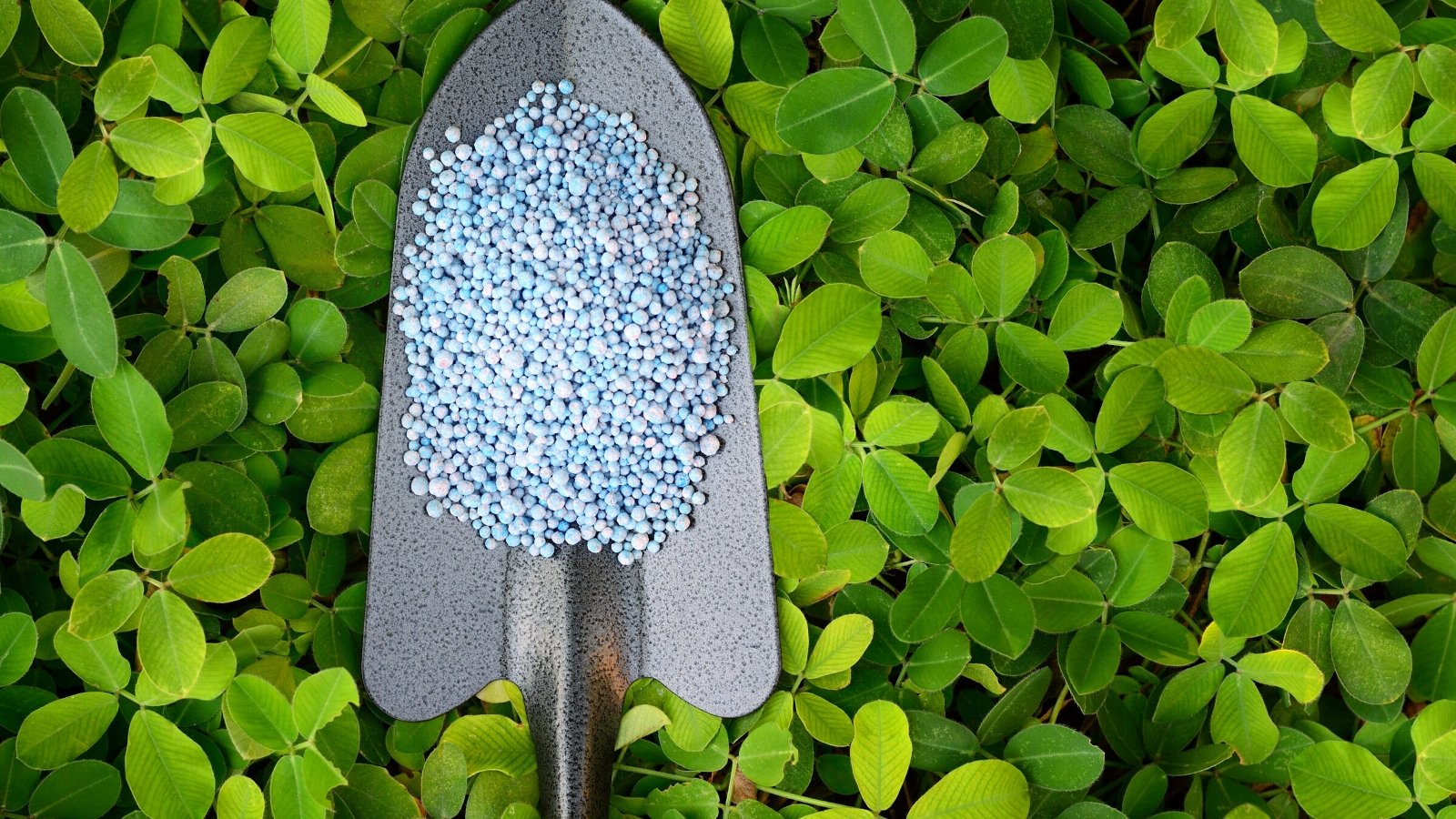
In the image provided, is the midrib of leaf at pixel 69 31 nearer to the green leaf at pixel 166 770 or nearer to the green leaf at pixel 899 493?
the green leaf at pixel 166 770

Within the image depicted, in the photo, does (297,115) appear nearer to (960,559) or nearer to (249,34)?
(249,34)

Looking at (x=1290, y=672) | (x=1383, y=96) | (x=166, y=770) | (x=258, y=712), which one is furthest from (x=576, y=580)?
(x=1383, y=96)

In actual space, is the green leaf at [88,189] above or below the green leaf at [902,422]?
above

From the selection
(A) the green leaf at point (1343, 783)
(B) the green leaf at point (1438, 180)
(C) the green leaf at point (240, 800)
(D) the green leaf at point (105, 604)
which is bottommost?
(A) the green leaf at point (1343, 783)

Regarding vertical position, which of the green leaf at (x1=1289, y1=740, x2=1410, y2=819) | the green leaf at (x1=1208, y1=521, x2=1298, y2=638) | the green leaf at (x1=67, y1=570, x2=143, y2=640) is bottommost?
the green leaf at (x1=1289, y1=740, x2=1410, y2=819)

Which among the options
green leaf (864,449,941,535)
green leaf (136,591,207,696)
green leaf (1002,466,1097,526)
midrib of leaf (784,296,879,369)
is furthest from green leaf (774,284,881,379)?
green leaf (136,591,207,696)

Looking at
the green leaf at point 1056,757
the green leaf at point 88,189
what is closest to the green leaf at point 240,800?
the green leaf at point 88,189

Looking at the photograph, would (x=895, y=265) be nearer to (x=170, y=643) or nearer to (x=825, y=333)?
(x=825, y=333)

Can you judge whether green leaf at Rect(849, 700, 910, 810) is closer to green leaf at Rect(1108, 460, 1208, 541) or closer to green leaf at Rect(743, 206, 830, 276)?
green leaf at Rect(1108, 460, 1208, 541)
